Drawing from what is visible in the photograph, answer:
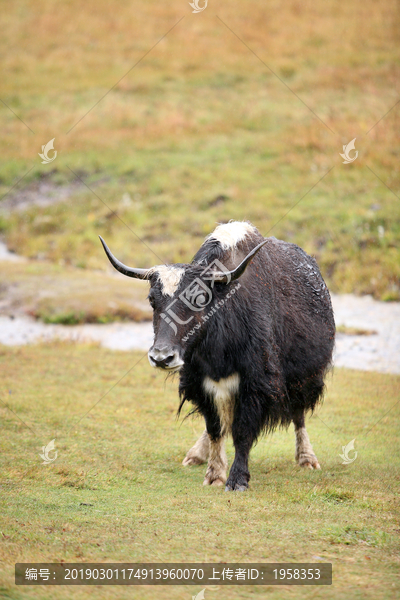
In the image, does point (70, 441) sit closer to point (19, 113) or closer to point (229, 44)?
point (19, 113)

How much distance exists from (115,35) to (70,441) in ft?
120

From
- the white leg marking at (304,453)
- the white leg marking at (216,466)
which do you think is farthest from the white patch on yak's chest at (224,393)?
the white leg marking at (304,453)

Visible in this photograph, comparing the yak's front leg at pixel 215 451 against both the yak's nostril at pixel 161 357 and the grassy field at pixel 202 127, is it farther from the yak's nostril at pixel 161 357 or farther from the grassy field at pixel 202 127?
the grassy field at pixel 202 127

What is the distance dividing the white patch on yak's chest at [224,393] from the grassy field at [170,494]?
78 cm

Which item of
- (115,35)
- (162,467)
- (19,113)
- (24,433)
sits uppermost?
(162,467)

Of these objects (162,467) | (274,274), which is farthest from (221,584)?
(274,274)

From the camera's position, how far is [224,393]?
747cm

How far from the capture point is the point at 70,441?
8.88m

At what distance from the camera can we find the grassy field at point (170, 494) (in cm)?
513

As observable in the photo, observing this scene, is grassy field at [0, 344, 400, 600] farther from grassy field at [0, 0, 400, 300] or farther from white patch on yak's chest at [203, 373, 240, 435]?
grassy field at [0, 0, 400, 300]

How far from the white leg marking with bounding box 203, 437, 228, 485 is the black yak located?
0.01 m

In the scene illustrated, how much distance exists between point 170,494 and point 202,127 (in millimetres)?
25876

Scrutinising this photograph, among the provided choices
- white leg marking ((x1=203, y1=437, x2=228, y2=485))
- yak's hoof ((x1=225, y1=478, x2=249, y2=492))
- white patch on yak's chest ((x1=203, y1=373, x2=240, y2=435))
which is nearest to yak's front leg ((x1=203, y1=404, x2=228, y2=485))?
white leg marking ((x1=203, y1=437, x2=228, y2=485))

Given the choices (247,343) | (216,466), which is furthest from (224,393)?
(216,466)
